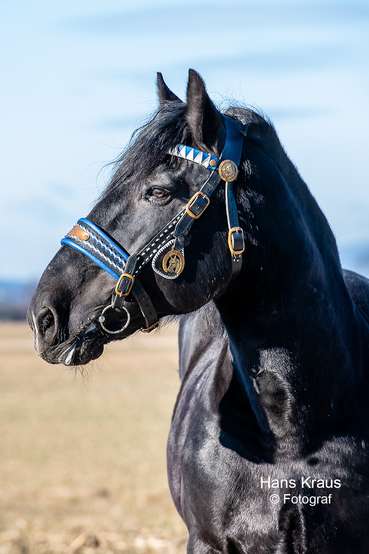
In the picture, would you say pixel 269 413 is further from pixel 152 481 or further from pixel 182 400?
pixel 152 481

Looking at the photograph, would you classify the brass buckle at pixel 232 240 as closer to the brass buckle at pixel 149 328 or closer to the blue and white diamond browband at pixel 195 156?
the blue and white diamond browband at pixel 195 156

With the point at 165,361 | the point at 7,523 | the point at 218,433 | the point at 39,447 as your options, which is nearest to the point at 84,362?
the point at 218,433

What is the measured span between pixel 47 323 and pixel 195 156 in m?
0.88

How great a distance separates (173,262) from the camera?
3.92 metres

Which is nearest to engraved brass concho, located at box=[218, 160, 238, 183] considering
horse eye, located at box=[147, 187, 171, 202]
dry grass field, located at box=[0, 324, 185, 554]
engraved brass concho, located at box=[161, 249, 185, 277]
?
horse eye, located at box=[147, 187, 171, 202]

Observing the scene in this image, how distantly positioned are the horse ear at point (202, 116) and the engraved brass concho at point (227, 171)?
8 centimetres

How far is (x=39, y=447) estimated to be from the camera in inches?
705

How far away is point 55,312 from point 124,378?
106 ft

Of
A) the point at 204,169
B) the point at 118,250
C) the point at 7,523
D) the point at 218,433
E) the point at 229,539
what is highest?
the point at 204,169

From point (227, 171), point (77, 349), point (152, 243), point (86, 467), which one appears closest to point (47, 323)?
point (77, 349)

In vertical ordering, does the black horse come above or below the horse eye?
below

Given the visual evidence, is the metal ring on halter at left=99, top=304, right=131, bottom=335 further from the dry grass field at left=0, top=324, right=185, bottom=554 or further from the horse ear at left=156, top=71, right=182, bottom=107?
the horse ear at left=156, top=71, right=182, bottom=107

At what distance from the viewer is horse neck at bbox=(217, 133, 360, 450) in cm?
403

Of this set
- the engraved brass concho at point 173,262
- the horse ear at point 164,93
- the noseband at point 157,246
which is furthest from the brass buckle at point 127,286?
the horse ear at point 164,93
